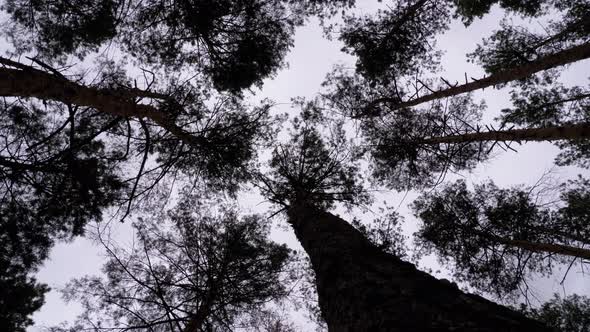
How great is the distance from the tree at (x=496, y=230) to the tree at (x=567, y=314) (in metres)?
1.13

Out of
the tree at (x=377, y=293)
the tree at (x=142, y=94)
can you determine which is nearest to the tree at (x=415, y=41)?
the tree at (x=142, y=94)

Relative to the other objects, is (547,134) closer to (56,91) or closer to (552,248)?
(552,248)

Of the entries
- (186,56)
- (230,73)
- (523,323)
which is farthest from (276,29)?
(523,323)

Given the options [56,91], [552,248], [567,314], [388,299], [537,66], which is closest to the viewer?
[388,299]

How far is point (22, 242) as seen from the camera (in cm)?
626

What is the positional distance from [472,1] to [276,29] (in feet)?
17.9

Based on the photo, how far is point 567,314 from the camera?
29.1ft

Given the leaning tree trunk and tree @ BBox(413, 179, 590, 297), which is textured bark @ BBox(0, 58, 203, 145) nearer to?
the leaning tree trunk

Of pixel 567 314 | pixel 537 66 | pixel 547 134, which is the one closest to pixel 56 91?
pixel 547 134

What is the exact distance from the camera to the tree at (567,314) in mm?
8425

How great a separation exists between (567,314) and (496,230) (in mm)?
3433

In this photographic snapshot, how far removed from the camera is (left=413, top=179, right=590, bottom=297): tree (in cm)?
780

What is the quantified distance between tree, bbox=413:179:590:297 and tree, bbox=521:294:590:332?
113 centimetres

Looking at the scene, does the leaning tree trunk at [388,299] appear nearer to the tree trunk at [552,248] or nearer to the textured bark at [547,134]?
the textured bark at [547,134]
